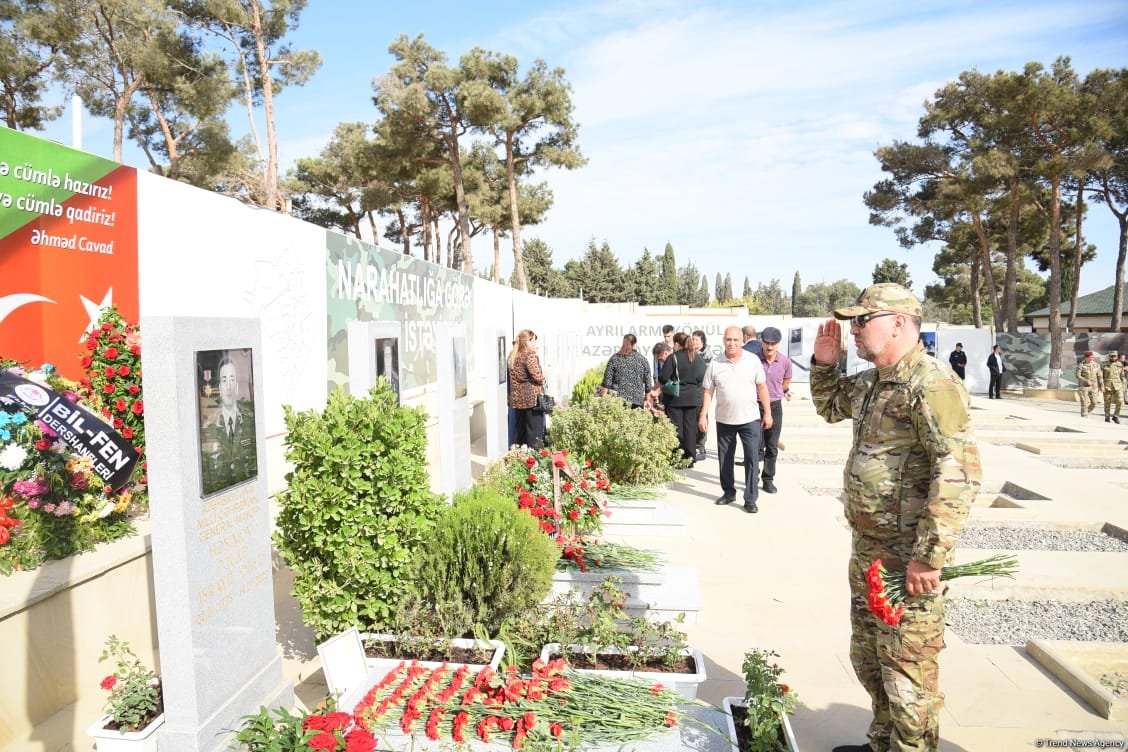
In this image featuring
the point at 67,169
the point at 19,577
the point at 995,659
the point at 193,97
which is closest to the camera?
the point at 19,577

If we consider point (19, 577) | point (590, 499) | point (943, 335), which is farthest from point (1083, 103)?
point (19, 577)

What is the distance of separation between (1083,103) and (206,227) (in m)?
26.9

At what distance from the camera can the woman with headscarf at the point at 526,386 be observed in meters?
8.47

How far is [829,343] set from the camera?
3031mm

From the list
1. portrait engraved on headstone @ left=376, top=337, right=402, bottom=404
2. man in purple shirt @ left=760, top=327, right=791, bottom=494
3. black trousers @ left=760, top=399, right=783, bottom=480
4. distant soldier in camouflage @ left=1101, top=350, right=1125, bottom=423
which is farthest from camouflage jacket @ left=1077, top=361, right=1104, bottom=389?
portrait engraved on headstone @ left=376, top=337, right=402, bottom=404

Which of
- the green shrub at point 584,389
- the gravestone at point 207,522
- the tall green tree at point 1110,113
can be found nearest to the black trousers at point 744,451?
the green shrub at point 584,389

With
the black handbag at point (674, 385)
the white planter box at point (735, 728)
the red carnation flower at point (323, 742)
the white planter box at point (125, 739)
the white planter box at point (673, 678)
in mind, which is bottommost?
the white planter box at point (735, 728)

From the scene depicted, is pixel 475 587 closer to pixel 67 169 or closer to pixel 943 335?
pixel 67 169

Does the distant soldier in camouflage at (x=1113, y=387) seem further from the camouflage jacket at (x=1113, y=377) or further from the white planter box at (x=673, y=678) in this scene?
the white planter box at (x=673, y=678)

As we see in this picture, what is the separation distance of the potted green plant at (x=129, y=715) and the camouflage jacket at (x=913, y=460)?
9.34ft

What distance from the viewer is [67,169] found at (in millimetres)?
4512

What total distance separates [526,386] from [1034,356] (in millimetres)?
23533

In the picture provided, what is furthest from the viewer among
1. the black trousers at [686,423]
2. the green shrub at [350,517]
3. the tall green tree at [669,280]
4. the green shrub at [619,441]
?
the tall green tree at [669,280]

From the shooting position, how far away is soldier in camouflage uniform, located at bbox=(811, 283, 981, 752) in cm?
250
